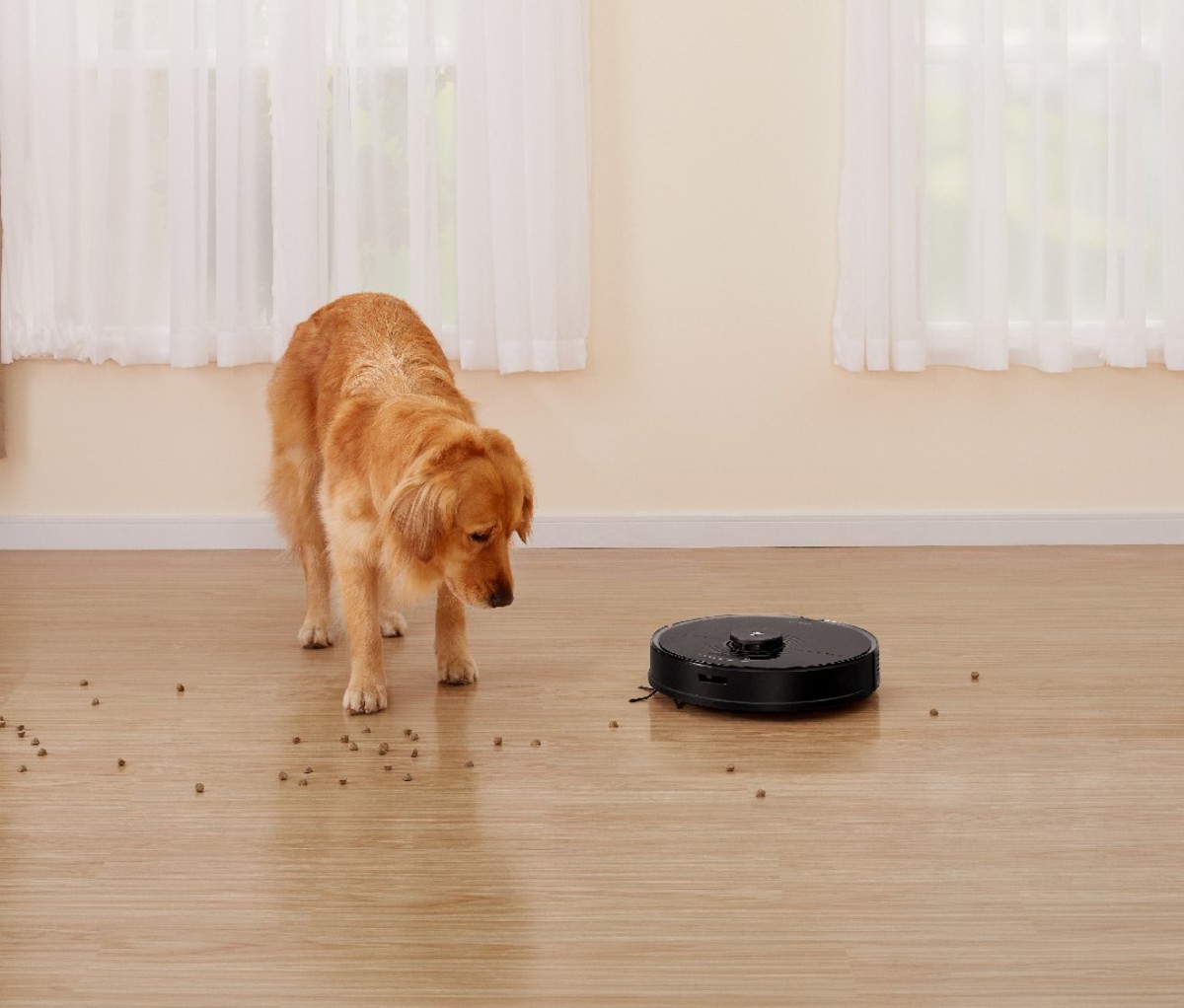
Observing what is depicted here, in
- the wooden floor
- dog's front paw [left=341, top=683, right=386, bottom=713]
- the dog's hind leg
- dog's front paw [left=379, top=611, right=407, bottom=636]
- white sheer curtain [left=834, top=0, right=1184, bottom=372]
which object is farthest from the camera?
white sheer curtain [left=834, top=0, right=1184, bottom=372]

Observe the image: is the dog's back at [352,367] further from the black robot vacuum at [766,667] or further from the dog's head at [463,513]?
the black robot vacuum at [766,667]

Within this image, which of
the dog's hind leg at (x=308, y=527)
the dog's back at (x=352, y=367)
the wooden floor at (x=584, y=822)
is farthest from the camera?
the dog's hind leg at (x=308, y=527)

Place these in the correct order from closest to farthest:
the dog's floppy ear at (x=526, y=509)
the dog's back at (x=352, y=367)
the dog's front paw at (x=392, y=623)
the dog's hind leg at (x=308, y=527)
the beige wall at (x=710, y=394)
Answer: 1. the dog's floppy ear at (x=526, y=509)
2. the dog's back at (x=352, y=367)
3. the dog's hind leg at (x=308, y=527)
4. the dog's front paw at (x=392, y=623)
5. the beige wall at (x=710, y=394)

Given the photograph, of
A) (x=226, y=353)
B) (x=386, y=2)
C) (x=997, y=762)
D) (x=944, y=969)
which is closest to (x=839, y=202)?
(x=386, y=2)

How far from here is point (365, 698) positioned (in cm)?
279

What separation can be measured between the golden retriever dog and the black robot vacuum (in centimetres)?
39

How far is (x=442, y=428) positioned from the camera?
8.70 ft

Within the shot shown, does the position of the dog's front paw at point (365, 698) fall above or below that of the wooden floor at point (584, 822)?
above

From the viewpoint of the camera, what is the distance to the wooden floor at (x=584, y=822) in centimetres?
172

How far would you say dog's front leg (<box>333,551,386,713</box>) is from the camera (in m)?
2.81

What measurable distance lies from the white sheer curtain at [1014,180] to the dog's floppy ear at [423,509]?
207cm

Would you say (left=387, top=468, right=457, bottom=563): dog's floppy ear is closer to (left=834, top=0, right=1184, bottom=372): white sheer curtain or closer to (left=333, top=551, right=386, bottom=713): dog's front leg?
(left=333, top=551, right=386, bottom=713): dog's front leg

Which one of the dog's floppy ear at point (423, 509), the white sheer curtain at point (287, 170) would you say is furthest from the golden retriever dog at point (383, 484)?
the white sheer curtain at point (287, 170)

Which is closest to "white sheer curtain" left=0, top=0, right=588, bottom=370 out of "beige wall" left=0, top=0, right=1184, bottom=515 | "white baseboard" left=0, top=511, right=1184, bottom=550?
"beige wall" left=0, top=0, right=1184, bottom=515
